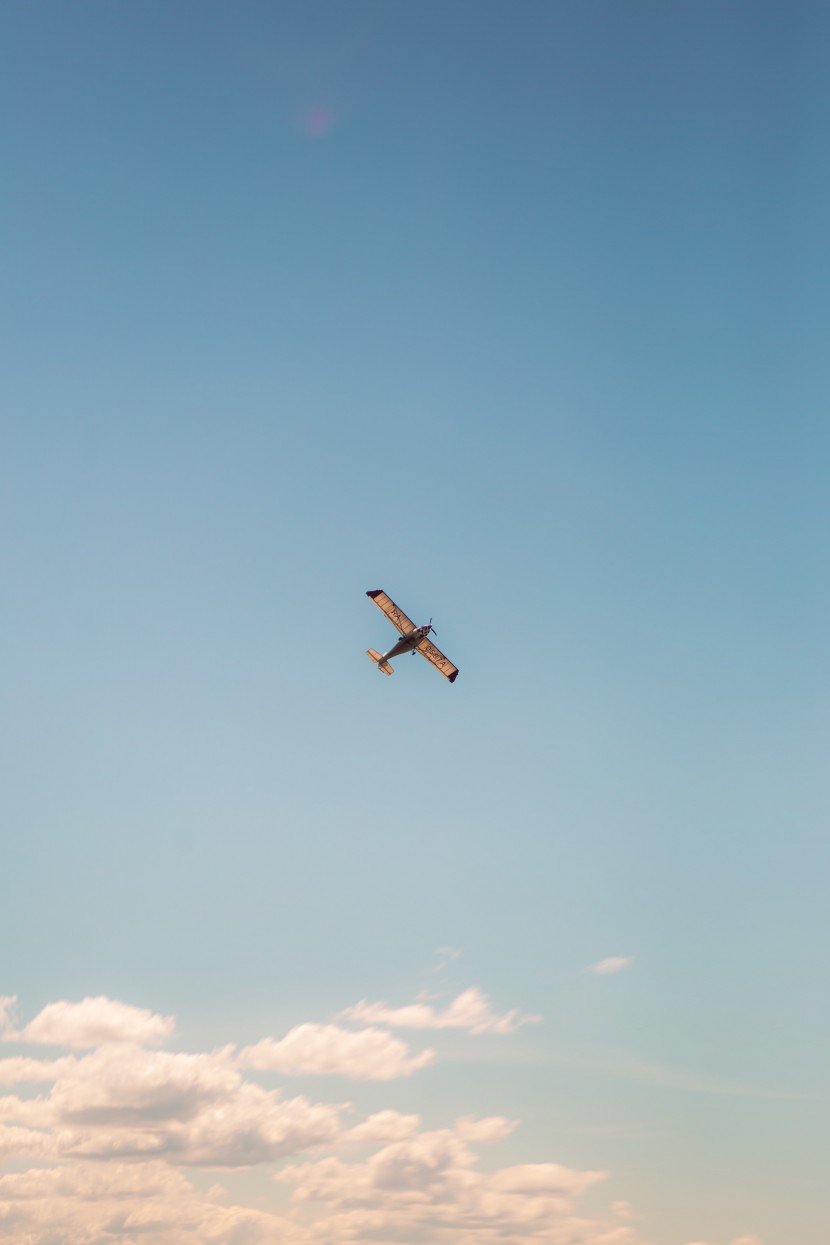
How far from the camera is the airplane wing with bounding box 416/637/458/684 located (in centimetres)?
19488

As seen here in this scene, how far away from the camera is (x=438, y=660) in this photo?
196m

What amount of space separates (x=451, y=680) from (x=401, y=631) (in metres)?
10.8

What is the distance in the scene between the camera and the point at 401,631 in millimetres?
194375

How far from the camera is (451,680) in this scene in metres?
195

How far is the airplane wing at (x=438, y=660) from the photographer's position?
7672 inches
